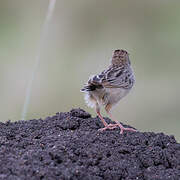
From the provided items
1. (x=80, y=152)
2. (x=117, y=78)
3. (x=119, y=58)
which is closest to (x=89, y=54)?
(x=119, y=58)

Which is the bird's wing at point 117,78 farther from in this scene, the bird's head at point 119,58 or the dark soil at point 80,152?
the dark soil at point 80,152

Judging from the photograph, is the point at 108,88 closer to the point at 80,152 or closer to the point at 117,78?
the point at 117,78

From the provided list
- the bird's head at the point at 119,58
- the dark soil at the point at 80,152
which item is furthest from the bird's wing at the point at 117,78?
the dark soil at the point at 80,152

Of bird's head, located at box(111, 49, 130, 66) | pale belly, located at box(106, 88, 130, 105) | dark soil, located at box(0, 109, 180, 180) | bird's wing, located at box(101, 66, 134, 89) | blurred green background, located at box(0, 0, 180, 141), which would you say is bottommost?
dark soil, located at box(0, 109, 180, 180)

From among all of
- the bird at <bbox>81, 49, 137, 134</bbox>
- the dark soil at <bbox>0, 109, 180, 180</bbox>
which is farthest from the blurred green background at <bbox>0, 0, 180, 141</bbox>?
the dark soil at <bbox>0, 109, 180, 180</bbox>

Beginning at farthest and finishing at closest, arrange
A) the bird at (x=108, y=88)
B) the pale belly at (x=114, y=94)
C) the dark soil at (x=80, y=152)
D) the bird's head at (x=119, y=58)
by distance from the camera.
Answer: the bird's head at (x=119, y=58) → the pale belly at (x=114, y=94) → the bird at (x=108, y=88) → the dark soil at (x=80, y=152)

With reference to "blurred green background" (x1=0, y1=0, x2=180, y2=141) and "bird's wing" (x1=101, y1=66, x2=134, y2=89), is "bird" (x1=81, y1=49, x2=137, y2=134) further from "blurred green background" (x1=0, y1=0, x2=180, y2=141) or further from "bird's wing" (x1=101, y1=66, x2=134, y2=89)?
"blurred green background" (x1=0, y1=0, x2=180, y2=141)
